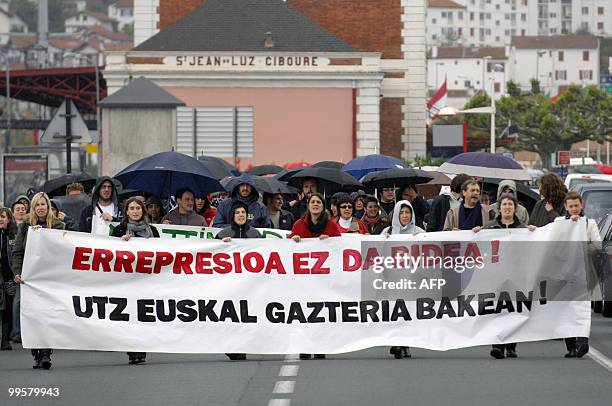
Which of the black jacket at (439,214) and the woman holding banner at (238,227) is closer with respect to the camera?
the woman holding banner at (238,227)

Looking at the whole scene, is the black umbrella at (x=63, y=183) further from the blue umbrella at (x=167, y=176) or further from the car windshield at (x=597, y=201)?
the car windshield at (x=597, y=201)

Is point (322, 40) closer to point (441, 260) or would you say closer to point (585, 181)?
point (585, 181)

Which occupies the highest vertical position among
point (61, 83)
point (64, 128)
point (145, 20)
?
point (145, 20)

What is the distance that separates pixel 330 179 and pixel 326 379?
959 centimetres

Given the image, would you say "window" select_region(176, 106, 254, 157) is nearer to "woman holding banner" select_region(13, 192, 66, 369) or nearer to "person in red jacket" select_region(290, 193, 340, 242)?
"woman holding banner" select_region(13, 192, 66, 369)

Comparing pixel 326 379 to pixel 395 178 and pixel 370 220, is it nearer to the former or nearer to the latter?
pixel 370 220

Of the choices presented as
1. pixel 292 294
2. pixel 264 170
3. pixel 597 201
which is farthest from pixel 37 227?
pixel 264 170

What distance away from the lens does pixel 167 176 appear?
23000 mm

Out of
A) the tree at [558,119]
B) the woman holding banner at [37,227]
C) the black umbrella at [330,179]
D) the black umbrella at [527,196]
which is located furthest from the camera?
the tree at [558,119]

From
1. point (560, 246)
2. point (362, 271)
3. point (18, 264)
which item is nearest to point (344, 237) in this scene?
point (362, 271)

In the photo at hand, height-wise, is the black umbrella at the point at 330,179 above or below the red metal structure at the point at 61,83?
below

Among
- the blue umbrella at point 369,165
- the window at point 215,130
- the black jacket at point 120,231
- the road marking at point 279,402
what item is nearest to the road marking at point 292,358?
the black jacket at point 120,231

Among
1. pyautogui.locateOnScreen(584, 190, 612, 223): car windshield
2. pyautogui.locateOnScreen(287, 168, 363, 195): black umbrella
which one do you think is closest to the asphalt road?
pyautogui.locateOnScreen(287, 168, 363, 195): black umbrella

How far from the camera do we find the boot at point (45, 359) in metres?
15.7
